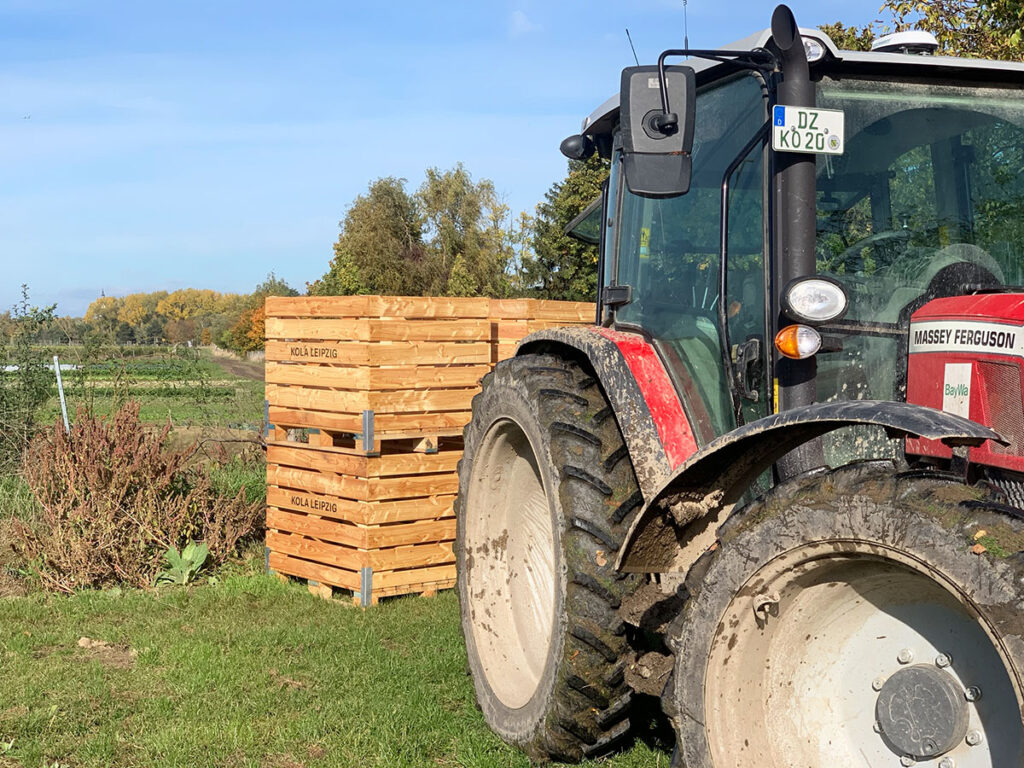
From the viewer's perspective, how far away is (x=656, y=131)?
3.01 m

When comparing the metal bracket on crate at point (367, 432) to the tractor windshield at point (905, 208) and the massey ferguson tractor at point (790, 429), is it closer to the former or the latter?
the massey ferguson tractor at point (790, 429)

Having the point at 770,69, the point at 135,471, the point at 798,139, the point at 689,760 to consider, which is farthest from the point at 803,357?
the point at 135,471

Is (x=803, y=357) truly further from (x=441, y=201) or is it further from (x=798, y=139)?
(x=441, y=201)

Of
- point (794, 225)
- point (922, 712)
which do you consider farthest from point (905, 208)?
point (922, 712)

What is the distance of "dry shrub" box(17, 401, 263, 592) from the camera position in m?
7.08

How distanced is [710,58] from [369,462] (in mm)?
3991

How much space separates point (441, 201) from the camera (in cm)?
4466

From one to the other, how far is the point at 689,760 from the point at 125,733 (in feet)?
9.00

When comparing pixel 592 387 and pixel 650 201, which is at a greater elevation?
pixel 650 201

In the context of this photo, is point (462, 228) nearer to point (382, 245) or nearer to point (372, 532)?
point (382, 245)

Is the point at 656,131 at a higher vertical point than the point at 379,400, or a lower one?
higher

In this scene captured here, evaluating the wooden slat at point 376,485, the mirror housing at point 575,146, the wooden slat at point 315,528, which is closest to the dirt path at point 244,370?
the wooden slat at point 315,528

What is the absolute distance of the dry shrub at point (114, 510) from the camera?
7078mm

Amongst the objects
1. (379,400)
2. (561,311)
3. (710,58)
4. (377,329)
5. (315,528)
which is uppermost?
(710,58)
